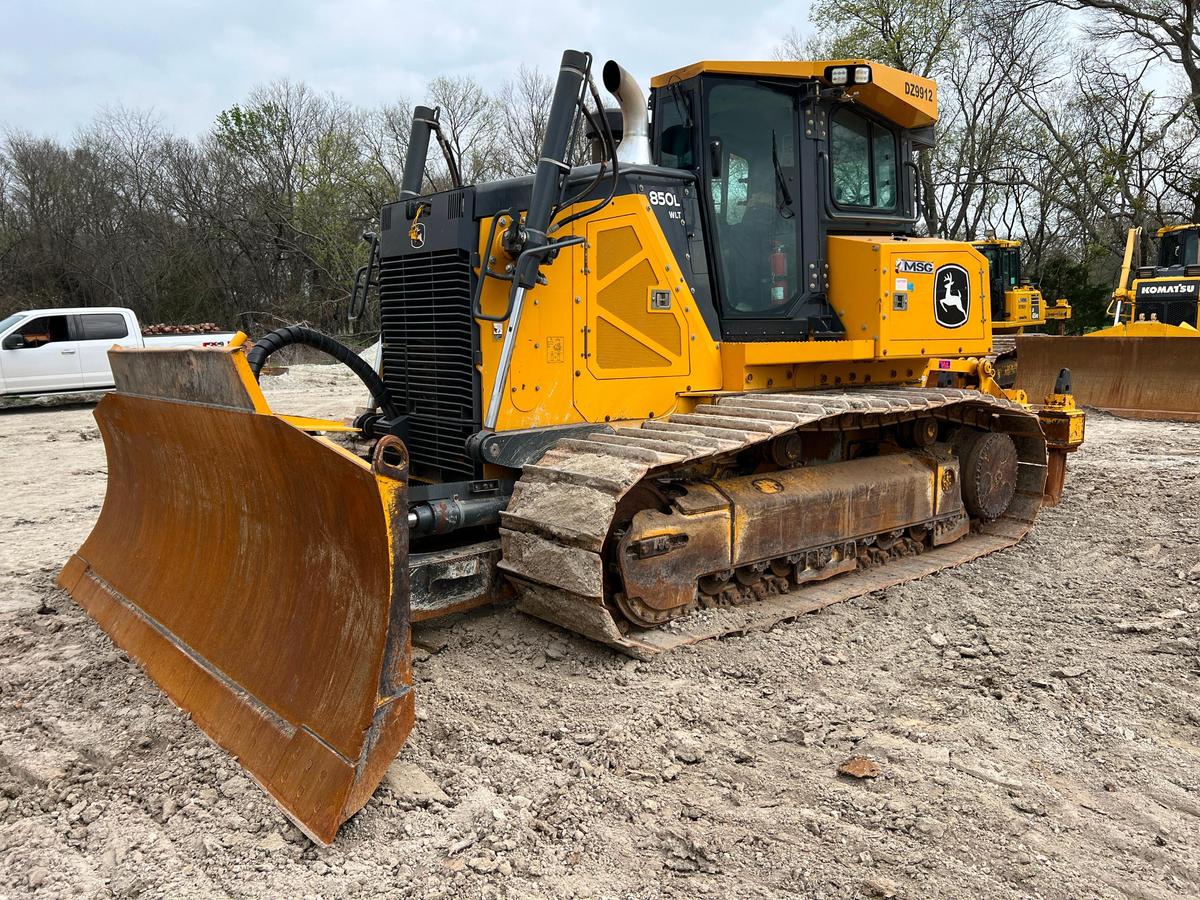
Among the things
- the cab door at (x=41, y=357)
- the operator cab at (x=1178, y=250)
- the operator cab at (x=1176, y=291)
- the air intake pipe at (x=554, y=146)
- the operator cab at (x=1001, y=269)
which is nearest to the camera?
the air intake pipe at (x=554, y=146)

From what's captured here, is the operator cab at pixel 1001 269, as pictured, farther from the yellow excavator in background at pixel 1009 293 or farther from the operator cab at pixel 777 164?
the operator cab at pixel 777 164

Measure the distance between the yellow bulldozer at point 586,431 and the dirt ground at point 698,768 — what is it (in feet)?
0.67

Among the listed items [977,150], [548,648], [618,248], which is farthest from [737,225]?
[977,150]

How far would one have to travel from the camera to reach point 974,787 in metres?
3.15

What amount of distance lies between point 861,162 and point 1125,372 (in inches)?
339

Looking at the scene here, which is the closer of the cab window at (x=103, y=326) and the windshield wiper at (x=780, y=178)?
the windshield wiper at (x=780, y=178)

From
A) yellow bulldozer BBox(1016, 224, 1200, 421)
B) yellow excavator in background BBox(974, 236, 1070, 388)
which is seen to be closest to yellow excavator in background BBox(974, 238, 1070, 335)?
yellow excavator in background BBox(974, 236, 1070, 388)

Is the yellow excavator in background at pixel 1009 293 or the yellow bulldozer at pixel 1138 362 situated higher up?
the yellow excavator in background at pixel 1009 293

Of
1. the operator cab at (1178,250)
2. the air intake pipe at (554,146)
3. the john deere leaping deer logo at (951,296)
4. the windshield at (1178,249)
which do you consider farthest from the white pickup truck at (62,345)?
the windshield at (1178,249)

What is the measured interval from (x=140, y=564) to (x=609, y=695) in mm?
2504

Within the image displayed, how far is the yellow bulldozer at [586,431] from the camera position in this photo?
3.39m

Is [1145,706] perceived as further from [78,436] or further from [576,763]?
[78,436]

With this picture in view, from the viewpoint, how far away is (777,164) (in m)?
5.31

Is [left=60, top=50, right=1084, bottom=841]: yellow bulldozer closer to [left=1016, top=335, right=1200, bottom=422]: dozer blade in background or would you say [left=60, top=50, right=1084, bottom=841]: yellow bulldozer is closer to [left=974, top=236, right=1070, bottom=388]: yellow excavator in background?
[left=1016, top=335, right=1200, bottom=422]: dozer blade in background
